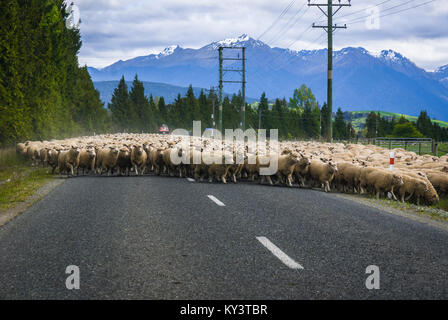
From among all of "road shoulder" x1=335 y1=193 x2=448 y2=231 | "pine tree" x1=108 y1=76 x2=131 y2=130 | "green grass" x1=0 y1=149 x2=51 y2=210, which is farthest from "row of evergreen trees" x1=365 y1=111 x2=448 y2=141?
"road shoulder" x1=335 y1=193 x2=448 y2=231

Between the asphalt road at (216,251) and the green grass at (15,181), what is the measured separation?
1413mm

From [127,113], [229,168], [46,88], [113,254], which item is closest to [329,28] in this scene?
[46,88]

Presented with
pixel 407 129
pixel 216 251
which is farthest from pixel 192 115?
pixel 216 251

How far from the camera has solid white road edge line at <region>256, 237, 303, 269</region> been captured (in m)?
5.70

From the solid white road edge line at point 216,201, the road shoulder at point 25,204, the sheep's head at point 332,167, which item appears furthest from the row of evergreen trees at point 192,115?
the solid white road edge line at point 216,201

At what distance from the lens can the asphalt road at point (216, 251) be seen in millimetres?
4855

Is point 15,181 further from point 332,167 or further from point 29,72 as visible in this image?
point 29,72

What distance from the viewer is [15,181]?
51.6 ft

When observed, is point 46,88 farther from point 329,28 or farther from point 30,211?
point 30,211

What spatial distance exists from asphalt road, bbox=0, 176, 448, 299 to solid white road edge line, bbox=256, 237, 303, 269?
0.08 ft

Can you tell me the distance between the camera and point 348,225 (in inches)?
333

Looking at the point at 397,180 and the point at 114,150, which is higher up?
the point at 114,150

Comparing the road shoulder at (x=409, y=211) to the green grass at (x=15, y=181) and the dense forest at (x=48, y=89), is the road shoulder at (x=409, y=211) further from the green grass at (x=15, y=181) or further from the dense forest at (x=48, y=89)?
the dense forest at (x=48, y=89)

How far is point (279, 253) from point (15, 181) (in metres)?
11.9
